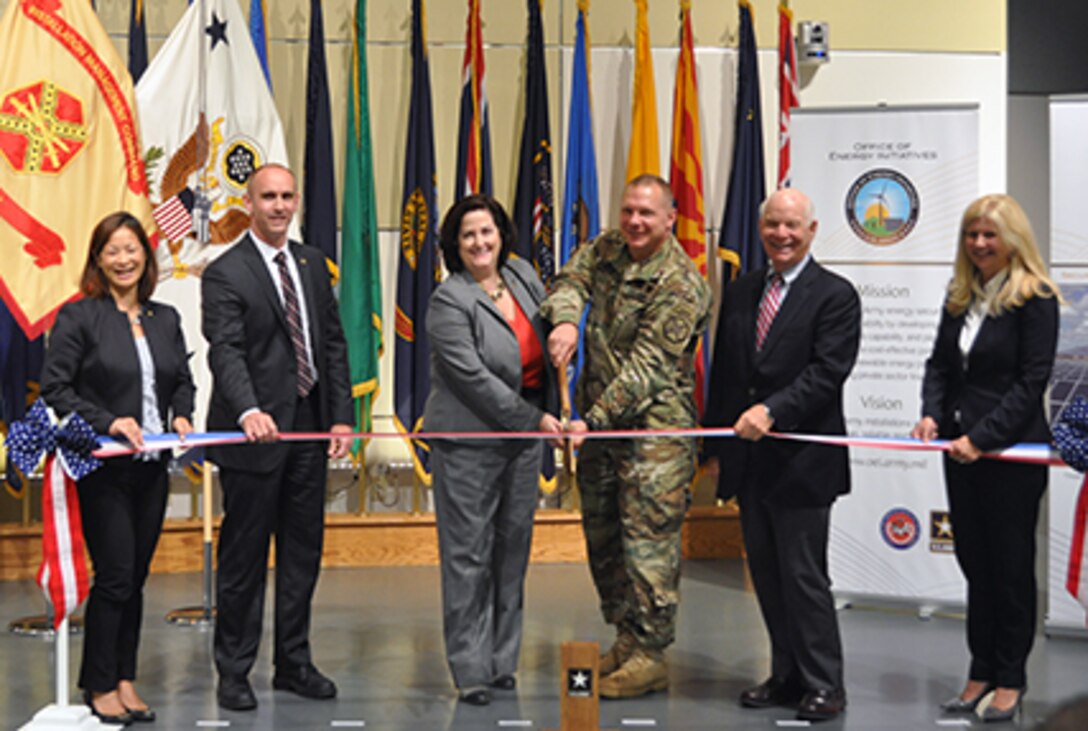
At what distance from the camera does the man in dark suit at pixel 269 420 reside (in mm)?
4441

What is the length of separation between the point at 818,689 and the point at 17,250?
3.62 meters

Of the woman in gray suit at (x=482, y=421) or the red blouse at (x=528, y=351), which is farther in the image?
the red blouse at (x=528, y=351)

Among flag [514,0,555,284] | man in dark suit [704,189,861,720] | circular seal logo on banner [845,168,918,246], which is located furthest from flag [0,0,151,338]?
circular seal logo on banner [845,168,918,246]

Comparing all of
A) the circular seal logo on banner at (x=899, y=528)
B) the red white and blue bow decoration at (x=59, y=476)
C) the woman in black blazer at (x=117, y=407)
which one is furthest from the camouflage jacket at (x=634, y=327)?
the circular seal logo on banner at (x=899, y=528)

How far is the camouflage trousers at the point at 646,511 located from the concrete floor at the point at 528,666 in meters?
0.29

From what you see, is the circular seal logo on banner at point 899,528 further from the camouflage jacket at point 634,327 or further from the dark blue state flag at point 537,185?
the camouflage jacket at point 634,327

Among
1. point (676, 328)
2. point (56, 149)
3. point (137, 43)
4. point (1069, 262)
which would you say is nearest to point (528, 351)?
point (676, 328)

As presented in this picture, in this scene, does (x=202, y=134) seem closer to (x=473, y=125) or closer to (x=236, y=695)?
(x=473, y=125)

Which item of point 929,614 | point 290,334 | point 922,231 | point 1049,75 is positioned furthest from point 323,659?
point 1049,75

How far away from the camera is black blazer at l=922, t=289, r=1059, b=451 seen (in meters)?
4.16

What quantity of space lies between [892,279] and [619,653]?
7.25ft

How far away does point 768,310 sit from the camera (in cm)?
445

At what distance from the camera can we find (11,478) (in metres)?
6.42

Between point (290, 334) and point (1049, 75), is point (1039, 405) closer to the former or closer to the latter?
point (290, 334)
